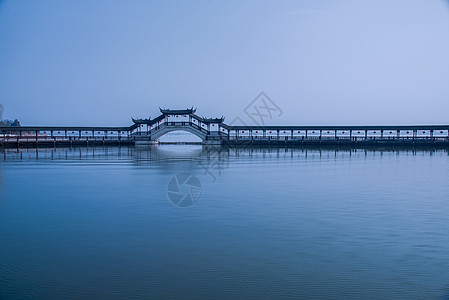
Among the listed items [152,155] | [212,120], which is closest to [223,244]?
[152,155]

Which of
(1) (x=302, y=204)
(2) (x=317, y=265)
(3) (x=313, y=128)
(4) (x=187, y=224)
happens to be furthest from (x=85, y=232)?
(3) (x=313, y=128)

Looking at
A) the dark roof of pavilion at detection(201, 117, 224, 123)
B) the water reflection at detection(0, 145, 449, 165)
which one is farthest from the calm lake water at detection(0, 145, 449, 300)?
the dark roof of pavilion at detection(201, 117, 224, 123)

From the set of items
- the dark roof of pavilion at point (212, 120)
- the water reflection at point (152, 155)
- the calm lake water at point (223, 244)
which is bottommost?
the calm lake water at point (223, 244)

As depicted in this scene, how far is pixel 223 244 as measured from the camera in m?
7.82

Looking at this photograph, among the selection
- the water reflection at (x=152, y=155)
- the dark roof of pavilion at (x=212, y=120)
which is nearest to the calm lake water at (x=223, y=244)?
the water reflection at (x=152, y=155)

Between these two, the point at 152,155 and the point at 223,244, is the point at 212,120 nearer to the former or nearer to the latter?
the point at 152,155

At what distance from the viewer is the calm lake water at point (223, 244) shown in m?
5.76

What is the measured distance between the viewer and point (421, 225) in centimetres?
960

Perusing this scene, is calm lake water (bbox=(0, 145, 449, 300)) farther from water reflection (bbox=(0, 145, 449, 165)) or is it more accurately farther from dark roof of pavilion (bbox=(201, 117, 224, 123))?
dark roof of pavilion (bbox=(201, 117, 224, 123))

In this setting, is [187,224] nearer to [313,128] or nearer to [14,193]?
[14,193]

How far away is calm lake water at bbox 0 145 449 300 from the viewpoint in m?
5.76

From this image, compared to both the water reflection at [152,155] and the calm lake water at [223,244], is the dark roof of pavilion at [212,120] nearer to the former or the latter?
the water reflection at [152,155]

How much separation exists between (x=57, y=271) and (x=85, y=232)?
243cm

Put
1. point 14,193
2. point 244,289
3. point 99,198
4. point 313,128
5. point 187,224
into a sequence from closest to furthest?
point 244,289 → point 187,224 → point 99,198 → point 14,193 → point 313,128
